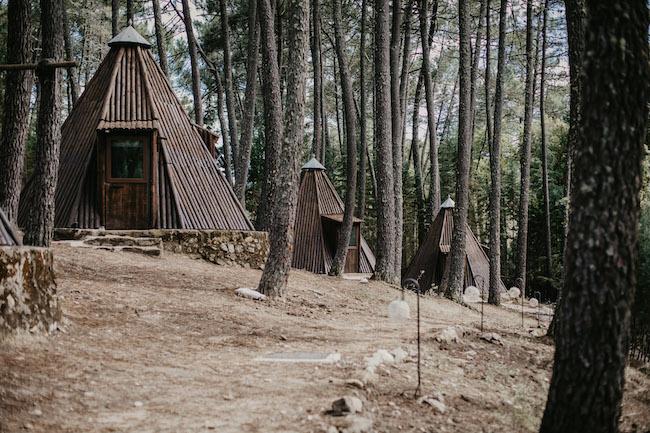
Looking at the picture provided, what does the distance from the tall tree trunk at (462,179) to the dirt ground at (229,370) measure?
6.42 metres

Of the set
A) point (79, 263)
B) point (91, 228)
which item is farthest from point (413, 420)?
point (91, 228)

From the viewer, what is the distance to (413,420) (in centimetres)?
425

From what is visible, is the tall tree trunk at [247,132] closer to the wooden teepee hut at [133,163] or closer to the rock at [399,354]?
the wooden teepee hut at [133,163]

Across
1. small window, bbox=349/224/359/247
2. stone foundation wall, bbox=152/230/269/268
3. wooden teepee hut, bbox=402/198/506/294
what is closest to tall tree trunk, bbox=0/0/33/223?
stone foundation wall, bbox=152/230/269/268

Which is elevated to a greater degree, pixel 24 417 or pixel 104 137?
pixel 104 137

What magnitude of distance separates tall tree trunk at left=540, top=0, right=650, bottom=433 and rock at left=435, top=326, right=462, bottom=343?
363 cm

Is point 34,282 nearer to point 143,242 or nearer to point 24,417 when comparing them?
point 24,417

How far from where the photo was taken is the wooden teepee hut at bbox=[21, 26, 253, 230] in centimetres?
1336

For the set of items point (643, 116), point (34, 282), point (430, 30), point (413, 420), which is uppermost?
point (430, 30)

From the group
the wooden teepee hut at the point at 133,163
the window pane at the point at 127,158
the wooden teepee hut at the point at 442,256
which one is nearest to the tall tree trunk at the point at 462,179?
the wooden teepee hut at the point at 133,163

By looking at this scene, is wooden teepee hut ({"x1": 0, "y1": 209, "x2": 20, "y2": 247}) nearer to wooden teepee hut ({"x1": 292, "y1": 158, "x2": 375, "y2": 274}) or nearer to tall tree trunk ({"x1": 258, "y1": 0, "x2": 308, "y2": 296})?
tall tree trunk ({"x1": 258, "y1": 0, "x2": 308, "y2": 296})

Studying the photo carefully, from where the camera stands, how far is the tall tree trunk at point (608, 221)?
12.2ft

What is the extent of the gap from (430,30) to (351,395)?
21644 millimetres

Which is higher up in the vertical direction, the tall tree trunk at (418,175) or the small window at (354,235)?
the tall tree trunk at (418,175)
